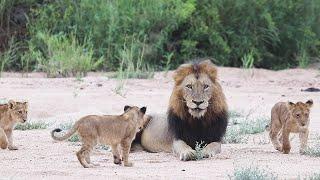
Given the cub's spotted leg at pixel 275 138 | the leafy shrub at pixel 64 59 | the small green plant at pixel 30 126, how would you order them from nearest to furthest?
the cub's spotted leg at pixel 275 138, the small green plant at pixel 30 126, the leafy shrub at pixel 64 59

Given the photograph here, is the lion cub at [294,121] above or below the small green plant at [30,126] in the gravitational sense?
above

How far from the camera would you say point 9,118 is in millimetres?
10930

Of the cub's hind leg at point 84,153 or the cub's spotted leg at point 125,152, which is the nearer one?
the cub's hind leg at point 84,153

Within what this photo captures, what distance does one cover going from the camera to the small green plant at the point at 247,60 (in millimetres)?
21391

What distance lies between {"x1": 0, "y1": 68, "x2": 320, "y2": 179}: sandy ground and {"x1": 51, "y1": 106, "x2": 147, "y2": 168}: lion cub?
0.14 metres

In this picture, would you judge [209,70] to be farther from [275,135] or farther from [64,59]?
[64,59]

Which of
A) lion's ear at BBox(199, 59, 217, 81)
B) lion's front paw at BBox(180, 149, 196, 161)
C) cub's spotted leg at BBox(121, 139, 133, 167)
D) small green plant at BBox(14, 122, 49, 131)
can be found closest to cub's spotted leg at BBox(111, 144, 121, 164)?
cub's spotted leg at BBox(121, 139, 133, 167)

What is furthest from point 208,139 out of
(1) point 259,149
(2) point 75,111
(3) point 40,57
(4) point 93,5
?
(4) point 93,5

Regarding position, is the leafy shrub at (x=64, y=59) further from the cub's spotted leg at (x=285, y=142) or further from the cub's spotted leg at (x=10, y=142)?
the cub's spotted leg at (x=285, y=142)

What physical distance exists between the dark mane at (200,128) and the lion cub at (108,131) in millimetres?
1150

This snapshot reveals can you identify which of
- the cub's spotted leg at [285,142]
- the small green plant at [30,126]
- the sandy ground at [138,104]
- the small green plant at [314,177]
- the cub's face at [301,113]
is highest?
the cub's face at [301,113]

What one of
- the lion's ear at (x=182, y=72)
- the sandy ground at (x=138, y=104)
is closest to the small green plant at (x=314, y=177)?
the sandy ground at (x=138, y=104)

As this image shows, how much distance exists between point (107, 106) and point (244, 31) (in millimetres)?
9376

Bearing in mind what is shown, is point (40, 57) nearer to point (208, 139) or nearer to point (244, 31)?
point (244, 31)
